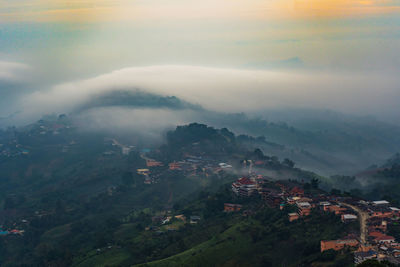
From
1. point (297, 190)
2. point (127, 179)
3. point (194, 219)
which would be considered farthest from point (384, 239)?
point (127, 179)

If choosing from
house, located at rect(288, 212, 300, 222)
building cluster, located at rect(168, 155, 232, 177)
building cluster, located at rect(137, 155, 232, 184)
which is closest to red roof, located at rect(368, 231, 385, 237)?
house, located at rect(288, 212, 300, 222)

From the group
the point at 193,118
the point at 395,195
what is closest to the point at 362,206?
the point at 395,195

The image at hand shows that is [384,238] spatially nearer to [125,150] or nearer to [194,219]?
[194,219]

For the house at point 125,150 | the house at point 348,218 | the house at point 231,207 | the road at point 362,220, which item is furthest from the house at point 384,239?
the house at point 125,150

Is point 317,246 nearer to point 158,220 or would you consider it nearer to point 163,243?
point 163,243

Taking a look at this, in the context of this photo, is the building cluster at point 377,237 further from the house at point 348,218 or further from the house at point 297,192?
the house at point 297,192

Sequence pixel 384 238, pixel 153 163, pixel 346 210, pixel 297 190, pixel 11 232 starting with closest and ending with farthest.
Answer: pixel 384 238
pixel 346 210
pixel 297 190
pixel 11 232
pixel 153 163

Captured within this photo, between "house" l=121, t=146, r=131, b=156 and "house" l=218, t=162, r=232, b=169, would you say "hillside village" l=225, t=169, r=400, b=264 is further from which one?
"house" l=121, t=146, r=131, b=156
